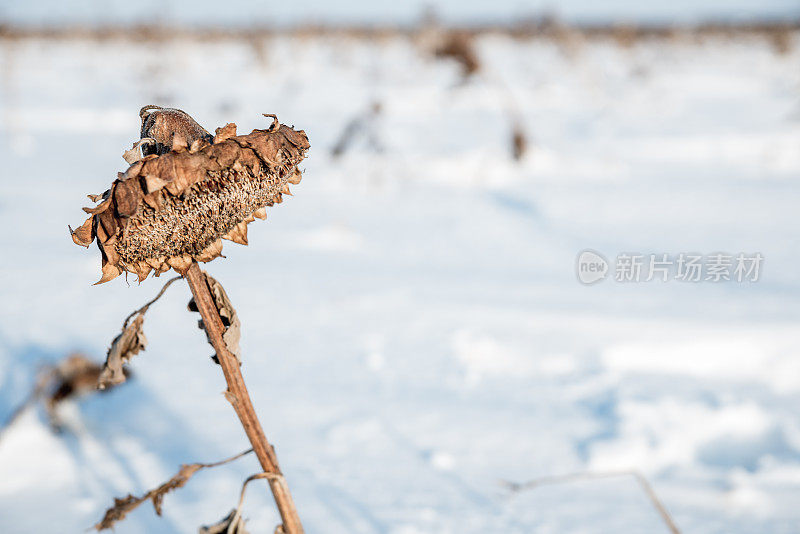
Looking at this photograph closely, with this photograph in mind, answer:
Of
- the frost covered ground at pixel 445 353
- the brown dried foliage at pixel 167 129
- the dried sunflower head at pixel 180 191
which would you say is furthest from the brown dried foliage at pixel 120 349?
the frost covered ground at pixel 445 353

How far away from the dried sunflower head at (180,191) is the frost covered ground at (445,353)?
28.5 inches

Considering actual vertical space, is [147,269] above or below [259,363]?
below

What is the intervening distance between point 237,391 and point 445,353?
1.30 meters

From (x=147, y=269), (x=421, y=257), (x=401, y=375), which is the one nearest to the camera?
(x=147, y=269)

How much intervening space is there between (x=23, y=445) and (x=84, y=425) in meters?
0.14

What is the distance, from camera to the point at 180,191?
2.05 feet

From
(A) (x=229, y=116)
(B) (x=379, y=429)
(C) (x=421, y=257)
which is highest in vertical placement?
(A) (x=229, y=116)

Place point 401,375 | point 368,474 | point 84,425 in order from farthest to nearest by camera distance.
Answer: point 401,375, point 84,425, point 368,474

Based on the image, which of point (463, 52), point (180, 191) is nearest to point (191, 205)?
point (180, 191)

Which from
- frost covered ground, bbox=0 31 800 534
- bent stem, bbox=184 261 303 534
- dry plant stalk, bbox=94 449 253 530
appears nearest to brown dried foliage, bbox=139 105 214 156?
bent stem, bbox=184 261 303 534

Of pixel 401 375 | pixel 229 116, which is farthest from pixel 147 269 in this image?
pixel 229 116

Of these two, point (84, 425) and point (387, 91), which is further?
point (387, 91)

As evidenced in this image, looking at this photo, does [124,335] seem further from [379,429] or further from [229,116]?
[229,116]

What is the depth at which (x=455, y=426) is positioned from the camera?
1552mm
